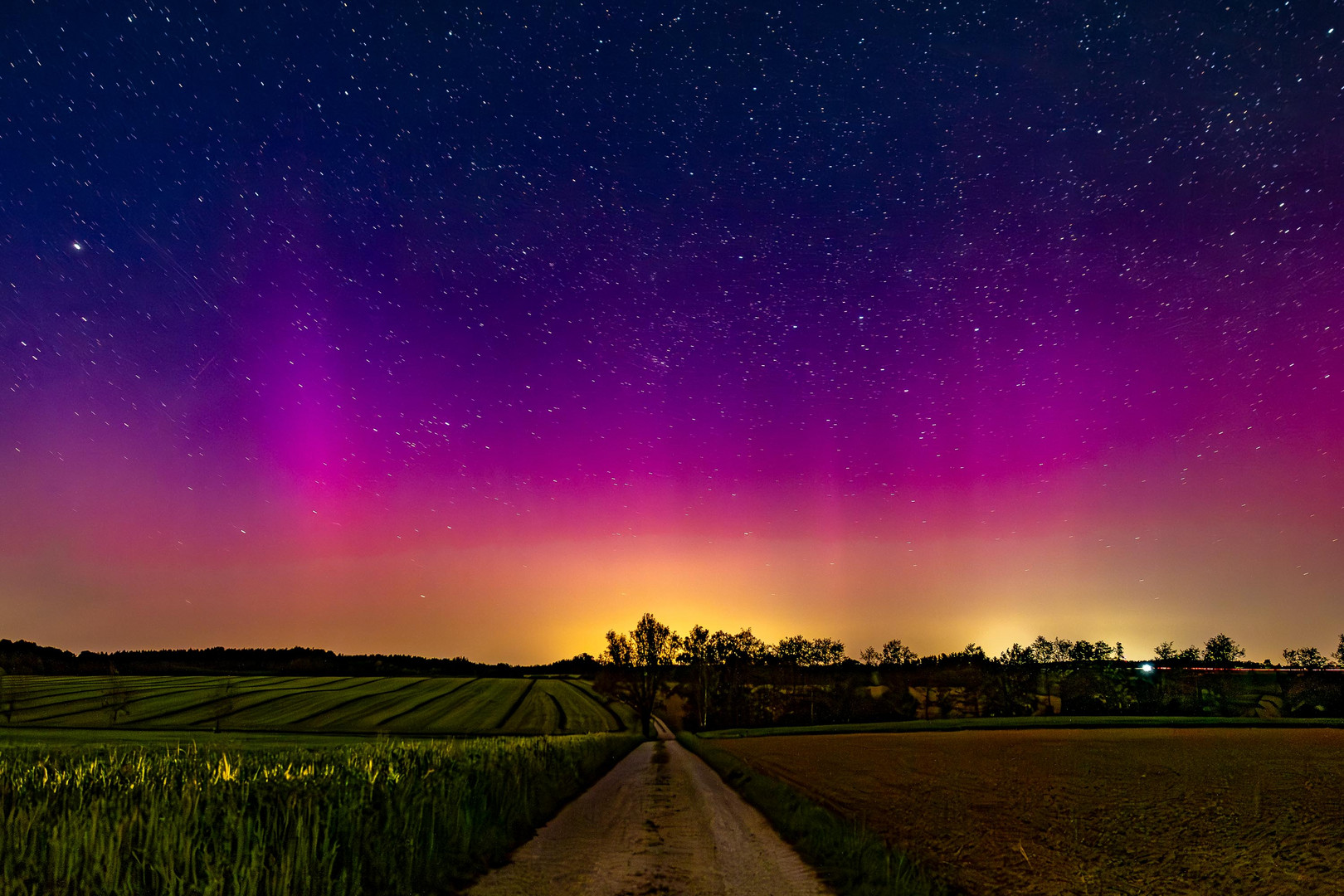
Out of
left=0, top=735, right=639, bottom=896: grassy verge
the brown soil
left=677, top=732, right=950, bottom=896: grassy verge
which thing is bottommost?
the brown soil

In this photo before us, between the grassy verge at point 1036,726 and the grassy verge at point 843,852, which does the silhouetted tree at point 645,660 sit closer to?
the grassy verge at point 1036,726

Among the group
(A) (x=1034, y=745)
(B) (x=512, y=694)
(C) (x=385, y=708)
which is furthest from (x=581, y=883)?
(B) (x=512, y=694)

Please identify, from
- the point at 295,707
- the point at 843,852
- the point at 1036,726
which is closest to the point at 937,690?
the point at 1036,726

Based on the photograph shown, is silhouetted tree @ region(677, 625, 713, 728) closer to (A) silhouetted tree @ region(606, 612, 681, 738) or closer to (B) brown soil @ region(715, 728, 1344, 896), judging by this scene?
(A) silhouetted tree @ region(606, 612, 681, 738)

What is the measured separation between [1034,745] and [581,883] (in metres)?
48.9

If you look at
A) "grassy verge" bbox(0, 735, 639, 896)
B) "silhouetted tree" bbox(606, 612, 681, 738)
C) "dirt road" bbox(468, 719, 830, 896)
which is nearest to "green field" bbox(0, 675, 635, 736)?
"silhouetted tree" bbox(606, 612, 681, 738)

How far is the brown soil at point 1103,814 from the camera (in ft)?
39.7

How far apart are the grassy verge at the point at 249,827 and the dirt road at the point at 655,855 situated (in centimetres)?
89

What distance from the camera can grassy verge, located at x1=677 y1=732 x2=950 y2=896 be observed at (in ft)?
30.9

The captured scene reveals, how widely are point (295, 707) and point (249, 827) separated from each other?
80158mm

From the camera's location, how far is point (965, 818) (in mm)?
17688

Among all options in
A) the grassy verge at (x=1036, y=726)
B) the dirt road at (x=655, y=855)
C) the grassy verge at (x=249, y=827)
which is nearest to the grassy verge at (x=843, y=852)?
the dirt road at (x=655, y=855)

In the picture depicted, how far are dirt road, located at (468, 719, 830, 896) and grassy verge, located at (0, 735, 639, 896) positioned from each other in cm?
89

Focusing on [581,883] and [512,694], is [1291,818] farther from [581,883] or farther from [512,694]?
[512,694]
